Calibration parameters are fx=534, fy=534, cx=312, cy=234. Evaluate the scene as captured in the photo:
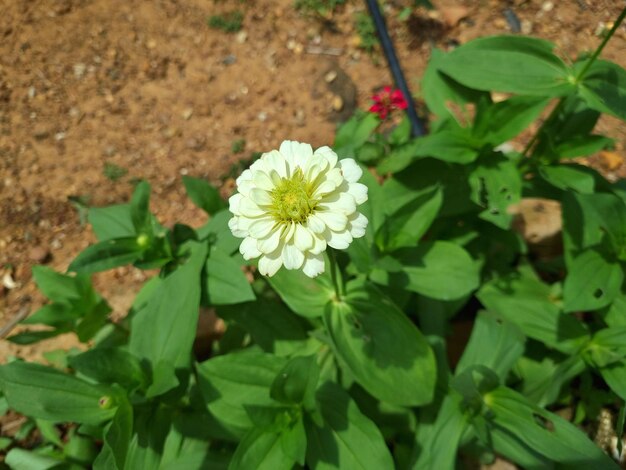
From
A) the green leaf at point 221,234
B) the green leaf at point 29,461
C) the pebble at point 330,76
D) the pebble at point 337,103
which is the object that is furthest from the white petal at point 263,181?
the pebble at point 330,76

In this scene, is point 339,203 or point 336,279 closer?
point 339,203

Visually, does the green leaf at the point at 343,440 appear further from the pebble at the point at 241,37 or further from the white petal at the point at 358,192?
the pebble at the point at 241,37

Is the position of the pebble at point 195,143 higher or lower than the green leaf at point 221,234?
lower

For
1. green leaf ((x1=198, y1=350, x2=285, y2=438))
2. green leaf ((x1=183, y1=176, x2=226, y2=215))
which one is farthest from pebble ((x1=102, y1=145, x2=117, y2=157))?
green leaf ((x1=198, y1=350, x2=285, y2=438))

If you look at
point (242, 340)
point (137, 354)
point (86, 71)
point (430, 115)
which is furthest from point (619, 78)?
point (86, 71)

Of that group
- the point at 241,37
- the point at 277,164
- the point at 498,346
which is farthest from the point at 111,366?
the point at 241,37

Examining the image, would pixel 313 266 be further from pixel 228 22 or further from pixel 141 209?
pixel 228 22
